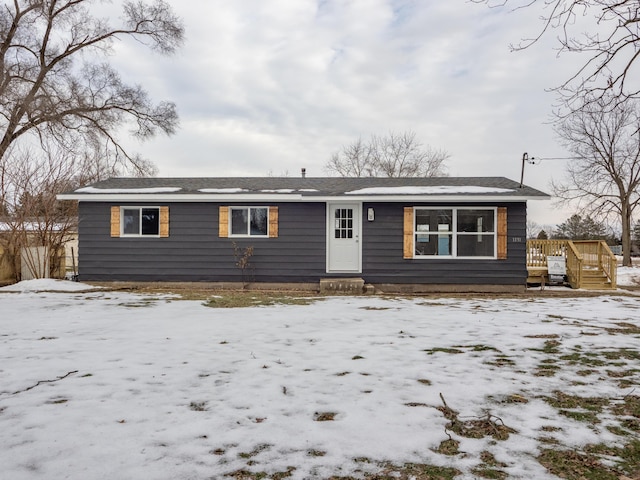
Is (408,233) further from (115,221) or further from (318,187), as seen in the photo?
(115,221)

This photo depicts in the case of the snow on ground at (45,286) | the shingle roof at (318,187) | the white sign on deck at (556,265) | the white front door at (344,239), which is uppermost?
the shingle roof at (318,187)

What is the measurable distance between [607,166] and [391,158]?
13.5 m

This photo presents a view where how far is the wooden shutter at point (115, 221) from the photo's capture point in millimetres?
10578

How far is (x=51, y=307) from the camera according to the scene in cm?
728

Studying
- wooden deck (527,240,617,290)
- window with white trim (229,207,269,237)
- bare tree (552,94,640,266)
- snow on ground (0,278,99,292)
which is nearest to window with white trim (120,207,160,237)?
snow on ground (0,278,99,292)

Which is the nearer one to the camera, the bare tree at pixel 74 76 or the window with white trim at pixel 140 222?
the window with white trim at pixel 140 222

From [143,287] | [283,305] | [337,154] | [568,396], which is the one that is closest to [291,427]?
[568,396]

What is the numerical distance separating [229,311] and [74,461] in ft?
16.0

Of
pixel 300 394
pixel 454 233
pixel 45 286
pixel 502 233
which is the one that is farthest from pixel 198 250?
pixel 300 394

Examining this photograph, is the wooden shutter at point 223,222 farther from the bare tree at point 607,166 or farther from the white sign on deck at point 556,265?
the bare tree at point 607,166

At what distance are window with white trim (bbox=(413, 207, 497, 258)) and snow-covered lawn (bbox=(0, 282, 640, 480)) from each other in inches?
174

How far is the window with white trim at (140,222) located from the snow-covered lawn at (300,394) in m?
4.84

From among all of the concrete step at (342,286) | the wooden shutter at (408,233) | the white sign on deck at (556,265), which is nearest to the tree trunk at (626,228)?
the white sign on deck at (556,265)

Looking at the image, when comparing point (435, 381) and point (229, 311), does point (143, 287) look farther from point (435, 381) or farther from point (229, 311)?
point (435, 381)
